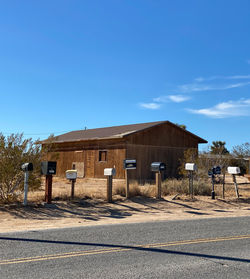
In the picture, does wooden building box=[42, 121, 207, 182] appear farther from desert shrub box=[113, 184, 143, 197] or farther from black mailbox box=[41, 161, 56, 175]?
black mailbox box=[41, 161, 56, 175]

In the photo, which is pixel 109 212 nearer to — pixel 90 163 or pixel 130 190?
pixel 130 190

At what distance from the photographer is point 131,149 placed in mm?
24844

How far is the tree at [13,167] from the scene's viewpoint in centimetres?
1180

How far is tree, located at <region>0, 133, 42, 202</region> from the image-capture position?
38.7 feet

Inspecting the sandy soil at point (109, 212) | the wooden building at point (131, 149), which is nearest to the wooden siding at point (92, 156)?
the wooden building at point (131, 149)

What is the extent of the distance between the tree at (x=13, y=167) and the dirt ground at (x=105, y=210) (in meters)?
0.70

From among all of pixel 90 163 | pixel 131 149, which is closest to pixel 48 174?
pixel 131 149

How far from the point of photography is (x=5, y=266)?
5031 mm

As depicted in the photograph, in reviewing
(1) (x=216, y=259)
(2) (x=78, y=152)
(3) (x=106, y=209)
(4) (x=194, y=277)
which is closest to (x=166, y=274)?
(4) (x=194, y=277)

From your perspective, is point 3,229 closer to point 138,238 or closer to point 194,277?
point 138,238

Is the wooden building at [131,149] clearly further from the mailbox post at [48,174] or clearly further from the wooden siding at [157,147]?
the mailbox post at [48,174]

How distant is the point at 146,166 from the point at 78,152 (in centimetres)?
613

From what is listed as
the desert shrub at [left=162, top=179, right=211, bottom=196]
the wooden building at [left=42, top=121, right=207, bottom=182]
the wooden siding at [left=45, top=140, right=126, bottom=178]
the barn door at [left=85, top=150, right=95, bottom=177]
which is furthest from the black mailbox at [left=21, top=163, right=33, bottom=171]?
the barn door at [left=85, top=150, right=95, bottom=177]

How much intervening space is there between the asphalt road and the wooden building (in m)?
16.4
